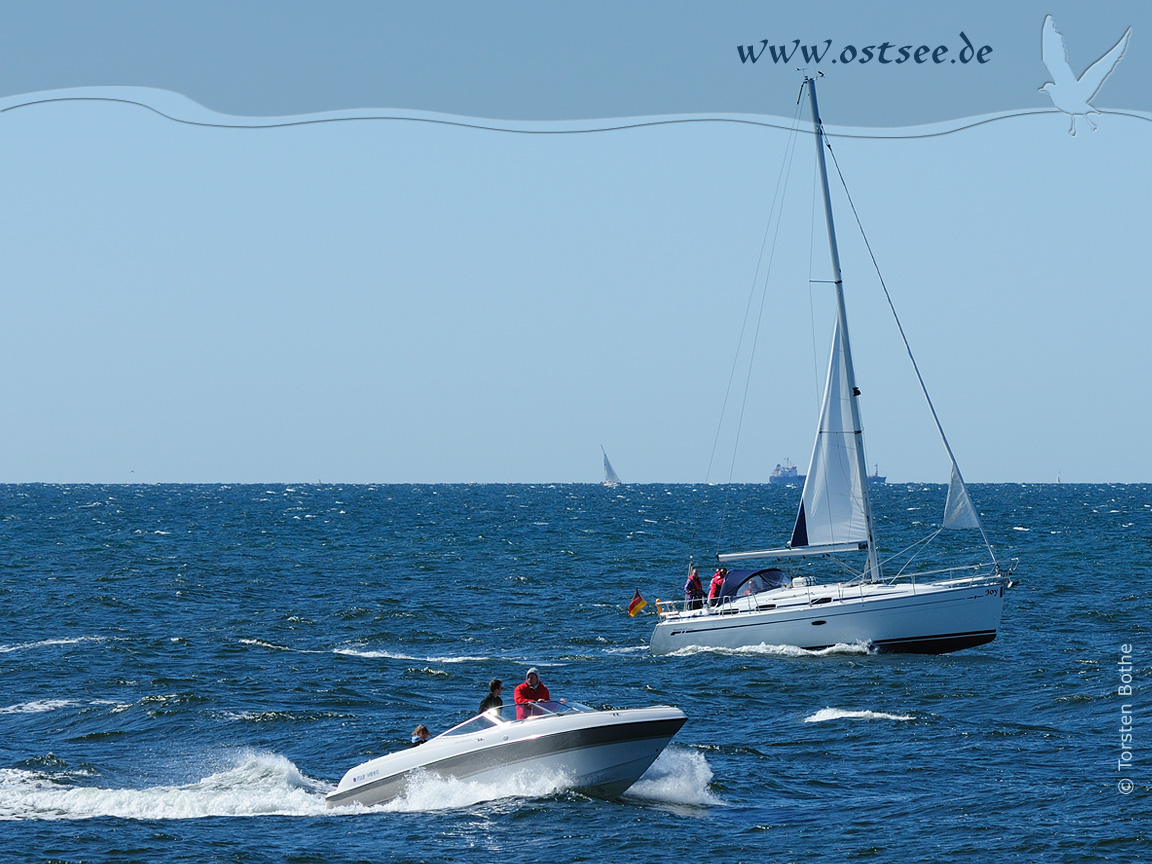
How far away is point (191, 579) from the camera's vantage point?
215 feet

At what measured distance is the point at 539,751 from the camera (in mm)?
22969

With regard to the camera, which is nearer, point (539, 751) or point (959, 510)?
point (539, 751)

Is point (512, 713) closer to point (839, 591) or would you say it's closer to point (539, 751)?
point (539, 751)

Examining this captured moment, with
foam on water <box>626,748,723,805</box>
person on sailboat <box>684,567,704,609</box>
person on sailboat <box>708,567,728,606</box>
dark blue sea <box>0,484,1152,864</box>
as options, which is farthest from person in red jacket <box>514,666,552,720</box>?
person on sailboat <box>684,567,704,609</box>

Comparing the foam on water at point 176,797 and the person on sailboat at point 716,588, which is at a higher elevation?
the person on sailboat at point 716,588

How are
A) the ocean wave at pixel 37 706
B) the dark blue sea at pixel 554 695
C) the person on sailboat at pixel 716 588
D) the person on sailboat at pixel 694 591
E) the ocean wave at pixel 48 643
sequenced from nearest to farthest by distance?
the dark blue sea at pixel 554 695, the ocean wave at pixel 37 706, the person on sailboat at pixel 716 588, the person on sailboat at pixel 694 591, the ocean wave at pixel 48 643

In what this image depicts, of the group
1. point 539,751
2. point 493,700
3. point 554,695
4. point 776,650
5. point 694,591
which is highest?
point 694,591

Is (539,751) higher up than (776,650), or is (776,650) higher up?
(539,751)

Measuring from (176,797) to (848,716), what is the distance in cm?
1523

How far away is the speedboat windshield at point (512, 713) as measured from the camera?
23.4 meters

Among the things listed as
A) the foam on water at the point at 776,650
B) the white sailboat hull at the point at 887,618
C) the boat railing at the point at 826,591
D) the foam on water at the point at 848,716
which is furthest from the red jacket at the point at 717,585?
the foam on water at the point at 848,716

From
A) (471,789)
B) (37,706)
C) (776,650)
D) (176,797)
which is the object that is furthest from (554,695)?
(37,706)

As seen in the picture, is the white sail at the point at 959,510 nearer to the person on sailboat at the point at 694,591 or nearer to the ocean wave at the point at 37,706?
the person on sailboat at the point at 694,591

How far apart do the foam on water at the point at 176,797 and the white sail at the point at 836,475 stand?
773 inches
